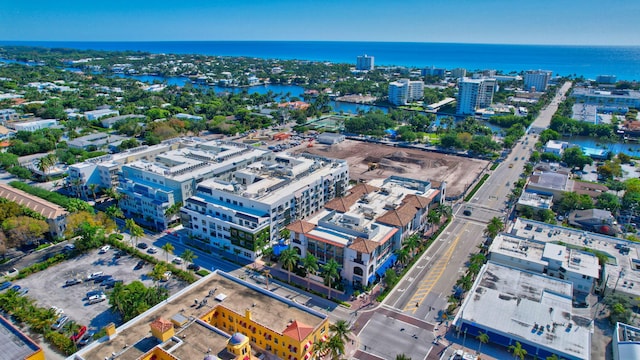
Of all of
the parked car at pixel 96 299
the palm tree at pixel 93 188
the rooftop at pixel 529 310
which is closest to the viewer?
the rooftop at pixel 529 310

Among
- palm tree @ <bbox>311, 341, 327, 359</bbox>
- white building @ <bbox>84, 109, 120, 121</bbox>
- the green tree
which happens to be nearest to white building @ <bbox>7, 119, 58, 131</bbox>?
white building @ <bbox>84, 109, 120, 121</bbox>

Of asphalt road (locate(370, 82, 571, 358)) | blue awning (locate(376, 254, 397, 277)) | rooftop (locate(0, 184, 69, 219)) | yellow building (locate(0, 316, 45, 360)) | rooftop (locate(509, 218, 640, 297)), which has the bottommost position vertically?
asphalt road (locate(370, 82, 571, 358))

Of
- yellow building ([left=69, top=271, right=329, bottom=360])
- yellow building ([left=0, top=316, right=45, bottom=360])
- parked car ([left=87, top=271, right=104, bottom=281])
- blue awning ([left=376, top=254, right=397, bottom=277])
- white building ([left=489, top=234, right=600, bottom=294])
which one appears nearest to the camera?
yellow building ([left=69, top=271, right=329, bottom=360])

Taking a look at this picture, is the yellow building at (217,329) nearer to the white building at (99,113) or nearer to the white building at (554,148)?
the white building at (554,148)

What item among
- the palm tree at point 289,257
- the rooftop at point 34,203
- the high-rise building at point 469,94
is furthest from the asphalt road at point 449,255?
the high-rise building at point 469,94

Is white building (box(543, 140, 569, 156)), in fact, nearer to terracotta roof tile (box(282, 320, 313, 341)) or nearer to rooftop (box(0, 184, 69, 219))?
terracotta roof tile (box(282, 320, 313, 341))

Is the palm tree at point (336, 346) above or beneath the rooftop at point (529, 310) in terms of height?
above

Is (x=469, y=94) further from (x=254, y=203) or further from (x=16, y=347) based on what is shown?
(x=16, y=347)
